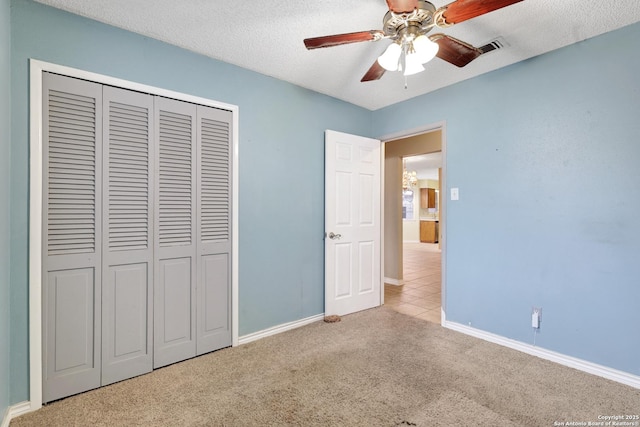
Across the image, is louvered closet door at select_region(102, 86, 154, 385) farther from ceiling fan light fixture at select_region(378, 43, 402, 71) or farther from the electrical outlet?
the electrical outlet

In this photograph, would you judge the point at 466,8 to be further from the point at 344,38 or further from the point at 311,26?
the point at 311,26

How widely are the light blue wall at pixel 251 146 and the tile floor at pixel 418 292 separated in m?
1.19

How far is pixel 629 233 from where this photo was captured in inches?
82.6

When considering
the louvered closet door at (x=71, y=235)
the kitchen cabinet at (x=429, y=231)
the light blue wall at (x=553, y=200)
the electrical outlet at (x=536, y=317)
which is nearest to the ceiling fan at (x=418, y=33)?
the light blue wall at (x=553, y=200)

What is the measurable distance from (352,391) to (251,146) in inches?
83.1

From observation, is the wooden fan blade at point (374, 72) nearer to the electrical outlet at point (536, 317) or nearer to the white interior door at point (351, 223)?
the white interior door at point (351, 223)

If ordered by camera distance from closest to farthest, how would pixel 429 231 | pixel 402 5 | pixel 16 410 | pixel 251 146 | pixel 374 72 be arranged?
pixel 402 5
pixel 16 410
pixel 374 72
pixel 251 146
pixel 429 231

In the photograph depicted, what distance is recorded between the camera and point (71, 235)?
1.97m

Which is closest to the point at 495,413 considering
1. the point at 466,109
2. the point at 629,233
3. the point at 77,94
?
the point at 629,233

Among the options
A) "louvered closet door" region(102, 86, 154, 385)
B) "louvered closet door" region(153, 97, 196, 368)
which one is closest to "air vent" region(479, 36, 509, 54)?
"louvered closet door" region(153, 97, 196, 368)

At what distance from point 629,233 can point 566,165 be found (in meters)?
0.62

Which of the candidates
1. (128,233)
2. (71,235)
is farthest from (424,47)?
(71,235)

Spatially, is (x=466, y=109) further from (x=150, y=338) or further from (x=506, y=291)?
(x=150, y=338)

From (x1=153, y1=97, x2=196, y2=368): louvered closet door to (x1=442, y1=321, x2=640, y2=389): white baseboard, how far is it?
98.6 inches
